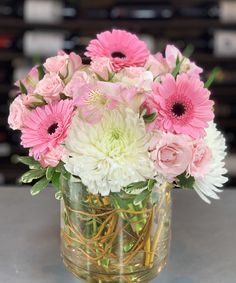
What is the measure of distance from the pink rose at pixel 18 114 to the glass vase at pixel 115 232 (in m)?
0.12

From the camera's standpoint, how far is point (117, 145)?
91 cm

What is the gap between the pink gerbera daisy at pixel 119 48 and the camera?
1019 millimetres

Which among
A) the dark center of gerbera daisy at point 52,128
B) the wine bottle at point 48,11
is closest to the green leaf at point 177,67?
the dark center of gerbera daisy at point 52,128

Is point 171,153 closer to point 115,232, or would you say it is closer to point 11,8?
point 115,232

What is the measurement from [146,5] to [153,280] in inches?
→ 77.9

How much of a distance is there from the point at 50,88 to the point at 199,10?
206cm

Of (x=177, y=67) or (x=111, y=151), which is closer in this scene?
(x=111, y=151)

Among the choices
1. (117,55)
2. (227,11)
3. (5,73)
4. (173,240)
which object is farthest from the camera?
(5,73)

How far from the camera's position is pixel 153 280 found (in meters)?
1.09

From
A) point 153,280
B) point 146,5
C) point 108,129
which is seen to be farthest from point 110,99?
point 146,5

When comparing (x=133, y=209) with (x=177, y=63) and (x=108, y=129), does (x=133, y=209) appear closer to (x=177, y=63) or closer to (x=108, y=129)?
(x=108, y=129)

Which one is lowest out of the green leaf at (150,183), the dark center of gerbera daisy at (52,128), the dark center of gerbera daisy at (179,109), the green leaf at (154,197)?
the green leaf at (154,197)

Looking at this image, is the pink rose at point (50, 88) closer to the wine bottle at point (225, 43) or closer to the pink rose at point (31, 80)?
the pink rose at point (31, 80)

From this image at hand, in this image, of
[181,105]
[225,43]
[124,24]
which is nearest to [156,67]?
[181,105]
